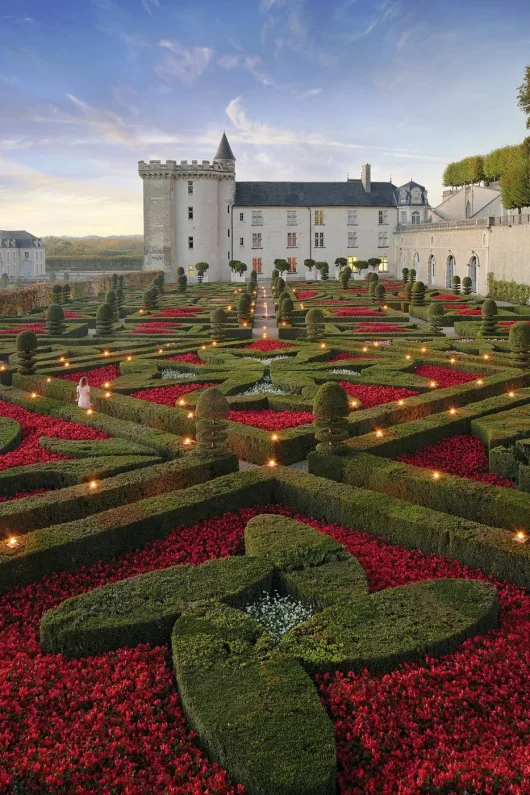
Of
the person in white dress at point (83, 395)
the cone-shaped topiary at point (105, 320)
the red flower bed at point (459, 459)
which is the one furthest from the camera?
the cone-shaped topiary at point (105, 320)

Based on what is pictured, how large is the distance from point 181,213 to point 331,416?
5192 centimetres

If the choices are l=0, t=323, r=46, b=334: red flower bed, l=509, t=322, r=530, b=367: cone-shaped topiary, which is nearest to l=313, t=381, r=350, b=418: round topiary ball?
l=509, t=322, r=530, b=367: cone-shaped topiary

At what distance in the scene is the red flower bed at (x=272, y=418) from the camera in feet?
36.0

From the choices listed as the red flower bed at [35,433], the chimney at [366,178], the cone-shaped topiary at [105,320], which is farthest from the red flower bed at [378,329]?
the chimney at [366,178]

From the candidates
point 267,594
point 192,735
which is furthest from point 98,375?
point 192,735

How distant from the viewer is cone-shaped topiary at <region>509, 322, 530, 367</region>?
47.4ft

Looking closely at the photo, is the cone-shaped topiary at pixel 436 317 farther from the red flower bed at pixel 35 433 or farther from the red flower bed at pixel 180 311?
the red flower bed at pixel 35 433

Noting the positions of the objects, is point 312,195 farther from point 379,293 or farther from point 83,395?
point 83,395

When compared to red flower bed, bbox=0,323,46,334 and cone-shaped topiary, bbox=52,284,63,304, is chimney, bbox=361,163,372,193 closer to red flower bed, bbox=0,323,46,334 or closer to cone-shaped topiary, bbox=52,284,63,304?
cone-shaped topiary, bbox=52,284,63,304

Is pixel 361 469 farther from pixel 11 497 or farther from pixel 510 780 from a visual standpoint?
pixel 510 780

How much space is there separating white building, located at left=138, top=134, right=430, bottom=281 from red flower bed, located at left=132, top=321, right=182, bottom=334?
33.9 metres

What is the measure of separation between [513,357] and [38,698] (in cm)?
1256

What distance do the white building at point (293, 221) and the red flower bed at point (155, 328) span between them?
3385 centimetres

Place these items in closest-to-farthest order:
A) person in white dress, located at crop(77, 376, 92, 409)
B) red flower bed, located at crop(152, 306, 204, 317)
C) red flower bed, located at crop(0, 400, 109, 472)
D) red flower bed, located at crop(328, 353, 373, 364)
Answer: red flower bed, located at crop(0, 400, 109, 472), person in white dress, located at crop(77, 376, 92, 409), red flower bed, located at crop(328, 353, 373, 364), red flower bed, located at crop(152, 306, 204, 317)
